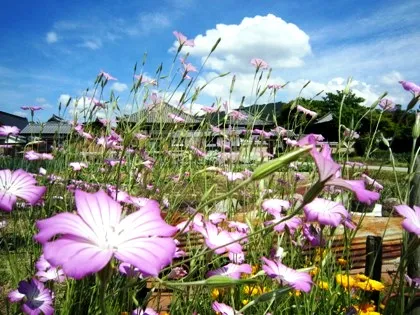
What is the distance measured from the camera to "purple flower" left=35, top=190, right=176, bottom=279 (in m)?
0.53

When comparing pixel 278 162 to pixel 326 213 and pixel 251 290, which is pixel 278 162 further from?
pixel 251 290

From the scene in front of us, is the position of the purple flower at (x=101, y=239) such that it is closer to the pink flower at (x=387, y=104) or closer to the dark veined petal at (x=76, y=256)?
the dark veined petal at (x=76, y=256)

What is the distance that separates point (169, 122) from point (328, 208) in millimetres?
1418

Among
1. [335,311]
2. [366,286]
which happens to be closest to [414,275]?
[366,286]

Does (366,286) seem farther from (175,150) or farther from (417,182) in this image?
(175,150)

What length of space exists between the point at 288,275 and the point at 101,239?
705 mm

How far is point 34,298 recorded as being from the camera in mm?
1016

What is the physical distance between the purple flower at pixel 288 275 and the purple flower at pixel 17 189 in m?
0.61

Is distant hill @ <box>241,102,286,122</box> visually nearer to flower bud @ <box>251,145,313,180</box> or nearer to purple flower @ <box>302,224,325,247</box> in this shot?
purple flower @ <box>302,224,325,247</box>

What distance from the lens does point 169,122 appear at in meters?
2.41

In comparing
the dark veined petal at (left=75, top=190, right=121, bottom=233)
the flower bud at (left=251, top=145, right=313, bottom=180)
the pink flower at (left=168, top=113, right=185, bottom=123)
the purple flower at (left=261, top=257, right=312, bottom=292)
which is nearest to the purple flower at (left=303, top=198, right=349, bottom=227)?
the purple flower at (left=261, top=257, right=312, bottom=292)

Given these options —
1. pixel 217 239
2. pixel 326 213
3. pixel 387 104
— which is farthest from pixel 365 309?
pixel 387 104

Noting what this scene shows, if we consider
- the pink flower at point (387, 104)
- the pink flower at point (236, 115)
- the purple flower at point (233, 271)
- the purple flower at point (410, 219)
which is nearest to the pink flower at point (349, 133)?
the pink flower at point (387, 104)

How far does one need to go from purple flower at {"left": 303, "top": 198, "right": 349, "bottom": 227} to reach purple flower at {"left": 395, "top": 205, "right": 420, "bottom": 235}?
0.16 m
